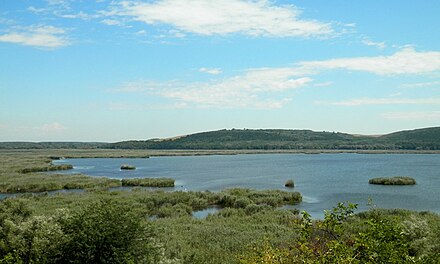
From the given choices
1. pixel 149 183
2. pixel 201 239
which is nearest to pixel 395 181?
pixel 149 183

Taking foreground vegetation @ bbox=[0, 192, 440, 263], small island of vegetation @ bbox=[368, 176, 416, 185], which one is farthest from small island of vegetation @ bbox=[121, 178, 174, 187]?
foreground vegetation @ bbox=[0, 192, 440, 263]

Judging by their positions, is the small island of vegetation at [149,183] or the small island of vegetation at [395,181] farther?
the small island of vegetation at [395,181]

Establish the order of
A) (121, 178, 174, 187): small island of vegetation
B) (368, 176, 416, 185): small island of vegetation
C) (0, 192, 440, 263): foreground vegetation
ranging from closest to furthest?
(0, 192, 440, 263): foreground vegetation → (121, 178, 174, 187): small island of vegetation → (368, 176, 416, 185): small island of vegetation

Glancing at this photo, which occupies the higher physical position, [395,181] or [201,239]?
[201,239]

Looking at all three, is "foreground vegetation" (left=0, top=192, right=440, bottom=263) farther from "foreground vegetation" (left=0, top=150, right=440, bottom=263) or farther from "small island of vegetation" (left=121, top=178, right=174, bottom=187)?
"small island of vegetation" (left=121, top=178, right=174, bottom=187)

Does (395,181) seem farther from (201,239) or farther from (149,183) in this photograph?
(201,239)

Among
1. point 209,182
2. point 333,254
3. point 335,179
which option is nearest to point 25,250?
point 333,254

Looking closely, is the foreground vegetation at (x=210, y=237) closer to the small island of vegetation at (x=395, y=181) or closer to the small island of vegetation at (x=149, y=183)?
the small island of vegetation at (x=149, y=183)

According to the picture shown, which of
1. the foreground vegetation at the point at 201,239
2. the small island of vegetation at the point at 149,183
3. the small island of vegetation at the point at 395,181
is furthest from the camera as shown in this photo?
the small island of vegetation at the point at 395,181

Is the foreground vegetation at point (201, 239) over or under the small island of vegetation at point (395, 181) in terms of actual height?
over

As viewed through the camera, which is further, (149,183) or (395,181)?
(395,181)

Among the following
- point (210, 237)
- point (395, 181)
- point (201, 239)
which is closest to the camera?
point (201, 239)

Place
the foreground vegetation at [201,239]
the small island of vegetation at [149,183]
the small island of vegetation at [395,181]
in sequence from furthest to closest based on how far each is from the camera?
the small island of vegetation at [395,181] < the small island of vegetation at [149,183] < the foreground vegetation at [201,239]

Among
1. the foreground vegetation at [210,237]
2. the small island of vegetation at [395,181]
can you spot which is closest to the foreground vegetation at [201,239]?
the foreground vegetation at [210,237]
